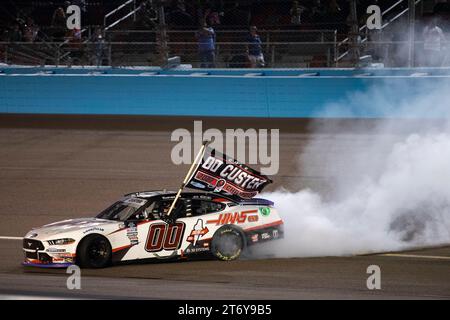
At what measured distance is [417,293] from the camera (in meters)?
8.47

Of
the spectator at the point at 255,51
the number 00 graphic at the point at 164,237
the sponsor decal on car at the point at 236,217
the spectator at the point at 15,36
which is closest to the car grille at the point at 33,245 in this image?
the number 00 graphic at the point at 164,237

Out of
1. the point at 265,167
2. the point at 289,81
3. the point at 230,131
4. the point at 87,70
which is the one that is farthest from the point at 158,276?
the point at 87,70

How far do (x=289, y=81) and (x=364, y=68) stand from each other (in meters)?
1.76

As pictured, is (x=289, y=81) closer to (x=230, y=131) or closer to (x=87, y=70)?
(x=230, y=131)

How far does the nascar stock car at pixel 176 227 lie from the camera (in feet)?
31.9

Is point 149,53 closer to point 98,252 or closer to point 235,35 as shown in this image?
point 235,35

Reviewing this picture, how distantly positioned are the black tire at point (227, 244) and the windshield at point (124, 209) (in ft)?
3.21

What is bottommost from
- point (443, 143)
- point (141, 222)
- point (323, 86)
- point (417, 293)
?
point (417, 293)

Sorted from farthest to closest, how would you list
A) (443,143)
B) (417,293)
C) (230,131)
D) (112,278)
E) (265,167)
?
(230,131)
(265,167)
(443,143)
(112,278)
(417,293)

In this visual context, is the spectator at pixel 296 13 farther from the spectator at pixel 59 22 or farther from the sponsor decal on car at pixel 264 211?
the sponsor decal on car at pixel 264 211

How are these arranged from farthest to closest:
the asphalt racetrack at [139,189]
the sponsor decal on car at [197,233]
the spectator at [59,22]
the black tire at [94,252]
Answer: the spectator at [59,22] < the sponsor decal on car at [197,233] < the black tire at [94,252] < the asphalt racetrack at [139,189]

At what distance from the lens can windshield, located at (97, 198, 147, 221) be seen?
1019 cm

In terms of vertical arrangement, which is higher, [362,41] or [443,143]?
[362,41]
